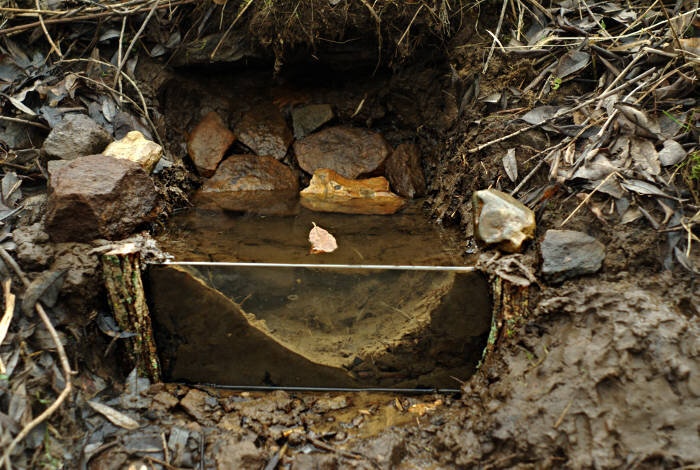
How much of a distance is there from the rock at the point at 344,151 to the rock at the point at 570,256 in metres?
1.51

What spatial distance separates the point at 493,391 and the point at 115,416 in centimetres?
152

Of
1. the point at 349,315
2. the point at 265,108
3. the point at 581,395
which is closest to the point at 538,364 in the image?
the point at 581,395

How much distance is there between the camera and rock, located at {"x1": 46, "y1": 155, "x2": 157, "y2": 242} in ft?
6.48

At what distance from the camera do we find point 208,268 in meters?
1.92

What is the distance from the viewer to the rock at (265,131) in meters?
3.24

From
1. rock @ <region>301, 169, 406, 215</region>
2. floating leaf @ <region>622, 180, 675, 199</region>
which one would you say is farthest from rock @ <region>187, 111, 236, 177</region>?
floating leaf @ <region>622, 180, 675, 199</region>

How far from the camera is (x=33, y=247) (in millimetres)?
1916

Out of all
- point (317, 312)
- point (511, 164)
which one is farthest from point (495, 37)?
point (317, 312)

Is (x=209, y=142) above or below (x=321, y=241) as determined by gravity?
above

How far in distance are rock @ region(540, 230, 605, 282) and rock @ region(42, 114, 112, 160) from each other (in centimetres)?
225

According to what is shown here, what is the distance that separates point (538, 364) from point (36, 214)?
225 cm

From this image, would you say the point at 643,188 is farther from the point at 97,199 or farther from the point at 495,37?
the point at 97,199

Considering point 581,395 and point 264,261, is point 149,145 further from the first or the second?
point 581,395

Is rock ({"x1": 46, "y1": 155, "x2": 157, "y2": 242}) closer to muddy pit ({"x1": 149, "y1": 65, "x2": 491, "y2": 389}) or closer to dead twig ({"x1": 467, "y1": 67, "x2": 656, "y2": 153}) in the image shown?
muddy pit ({"x1": 149, "y1": 65, "x2": 491, "y2": 389})
